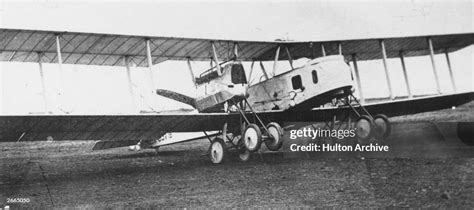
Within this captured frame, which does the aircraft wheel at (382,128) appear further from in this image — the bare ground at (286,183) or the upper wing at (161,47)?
the upper wing at (161,47)

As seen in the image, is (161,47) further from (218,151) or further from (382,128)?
(382,128)

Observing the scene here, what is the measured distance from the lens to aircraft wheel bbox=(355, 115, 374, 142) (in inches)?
346

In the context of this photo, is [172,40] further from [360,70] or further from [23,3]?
[360,70]

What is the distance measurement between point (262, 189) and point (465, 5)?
13.7 ft

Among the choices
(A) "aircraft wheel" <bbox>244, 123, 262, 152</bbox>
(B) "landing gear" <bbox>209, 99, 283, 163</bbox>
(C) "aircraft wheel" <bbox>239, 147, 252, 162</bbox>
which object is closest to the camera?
(A) "aircraft wheel" <bbox>244, 123, 262, 152</bbox>

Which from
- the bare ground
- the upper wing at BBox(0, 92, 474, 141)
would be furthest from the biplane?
the bare ground

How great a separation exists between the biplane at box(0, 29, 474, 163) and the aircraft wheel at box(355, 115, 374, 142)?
0.07 ft

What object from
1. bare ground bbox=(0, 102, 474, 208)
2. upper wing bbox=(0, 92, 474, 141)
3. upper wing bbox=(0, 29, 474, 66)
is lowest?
bare ground bbox=(0, 102, 474, 208)

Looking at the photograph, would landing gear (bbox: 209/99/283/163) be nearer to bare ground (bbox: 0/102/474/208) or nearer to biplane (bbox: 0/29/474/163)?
biplane (bbox: 0/29/474/163)

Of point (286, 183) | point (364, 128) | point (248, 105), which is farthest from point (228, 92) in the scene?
point (286, 183)

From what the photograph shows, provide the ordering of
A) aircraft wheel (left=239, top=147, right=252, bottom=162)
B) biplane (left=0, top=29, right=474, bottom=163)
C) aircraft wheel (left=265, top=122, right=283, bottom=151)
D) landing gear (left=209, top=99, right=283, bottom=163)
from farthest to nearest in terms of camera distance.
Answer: aircraft wheel (left=239, top=147, right=252, bottom=162)
aircraft wheel (left=265, top=122, right=283, bottom=151)
landing gear (left=209, top=99, right=283, bottom=163)
biplane (left=0, top=29, right=474, bottom=163)

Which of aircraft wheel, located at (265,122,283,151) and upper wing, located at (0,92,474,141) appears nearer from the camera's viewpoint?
upper wing, located at (0,92,474,141)

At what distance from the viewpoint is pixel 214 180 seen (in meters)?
6.73

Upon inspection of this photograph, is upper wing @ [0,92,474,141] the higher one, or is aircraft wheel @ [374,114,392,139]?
upper wing @ [0,92,474,141]
